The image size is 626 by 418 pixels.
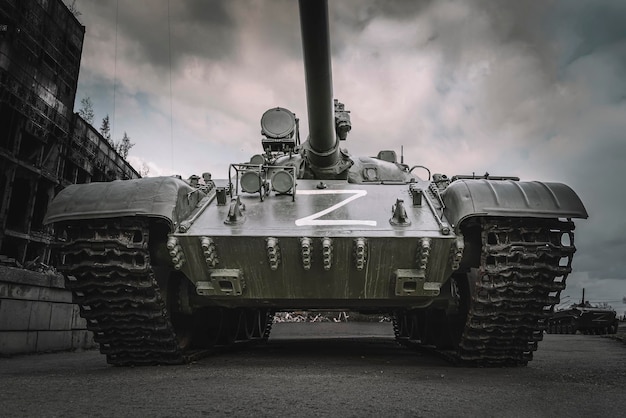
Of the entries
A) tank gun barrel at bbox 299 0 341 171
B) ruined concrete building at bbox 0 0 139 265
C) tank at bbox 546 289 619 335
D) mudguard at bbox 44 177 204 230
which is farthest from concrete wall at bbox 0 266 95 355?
tank at bbox 546 289 619 335

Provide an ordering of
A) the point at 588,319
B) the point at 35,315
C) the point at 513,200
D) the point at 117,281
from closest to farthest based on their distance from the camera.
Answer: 1. the point at 513,200
2. the point at 117,281
3. the point at 35,315
4. the point at 588,319

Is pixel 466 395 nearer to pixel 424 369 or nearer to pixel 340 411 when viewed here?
pixel 340 411

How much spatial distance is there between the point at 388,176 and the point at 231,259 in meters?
3.17

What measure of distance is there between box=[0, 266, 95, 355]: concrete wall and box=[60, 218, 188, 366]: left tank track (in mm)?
4052

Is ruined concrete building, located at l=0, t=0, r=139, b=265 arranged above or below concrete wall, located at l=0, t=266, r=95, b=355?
above

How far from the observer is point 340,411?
382cm

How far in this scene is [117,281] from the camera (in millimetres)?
6473

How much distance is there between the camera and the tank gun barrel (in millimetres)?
5273

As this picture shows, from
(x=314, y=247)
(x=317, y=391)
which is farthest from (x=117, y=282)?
(x=317, y=391)

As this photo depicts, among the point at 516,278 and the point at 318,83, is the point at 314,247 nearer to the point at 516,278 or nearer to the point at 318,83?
the point at 318,83

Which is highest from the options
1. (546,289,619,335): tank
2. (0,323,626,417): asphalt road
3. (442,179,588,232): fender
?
(442,179,588,232): fender

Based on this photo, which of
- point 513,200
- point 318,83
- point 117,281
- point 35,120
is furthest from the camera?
point 35,120

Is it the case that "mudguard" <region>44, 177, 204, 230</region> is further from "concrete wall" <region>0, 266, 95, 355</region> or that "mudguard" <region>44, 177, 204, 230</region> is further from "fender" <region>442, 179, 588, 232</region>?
"concrete wall" <region>0, 266, 95, 355</region>

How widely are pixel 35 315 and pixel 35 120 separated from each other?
10.9m
